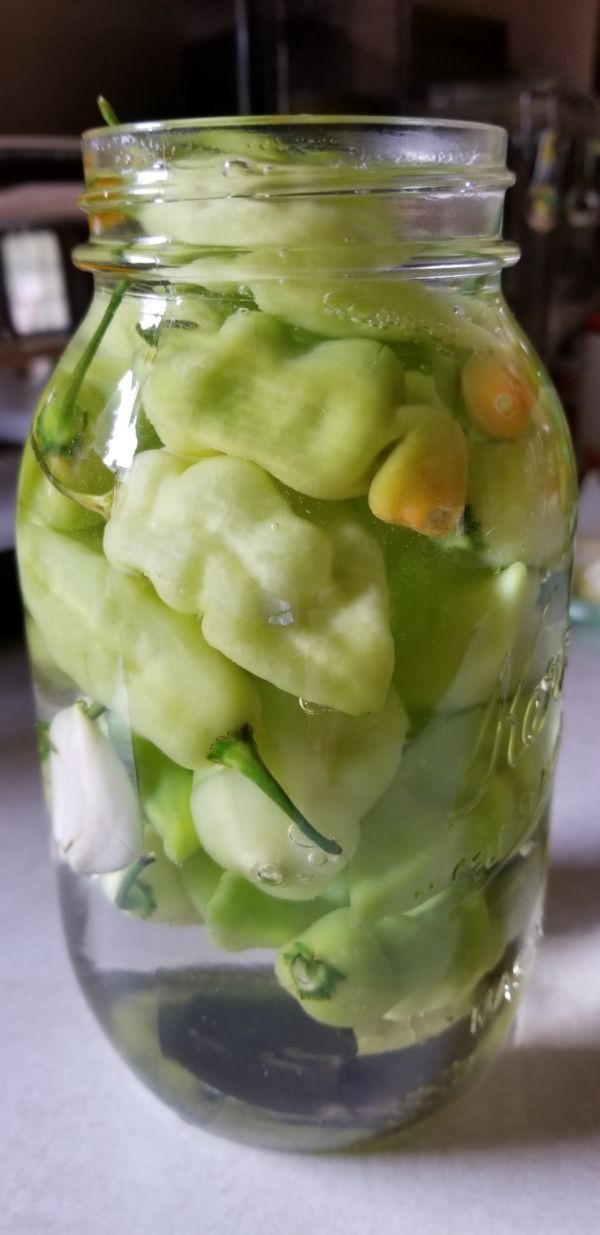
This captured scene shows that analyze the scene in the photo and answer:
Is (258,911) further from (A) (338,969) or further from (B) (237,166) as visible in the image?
(B) (237,166)

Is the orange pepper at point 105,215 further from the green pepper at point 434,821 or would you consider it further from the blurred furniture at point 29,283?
the blurred furniture at point 29,283

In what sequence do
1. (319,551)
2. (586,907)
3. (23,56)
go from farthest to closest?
(23,56), (586,907), (319,551)

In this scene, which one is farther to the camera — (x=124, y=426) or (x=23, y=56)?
(x=23, y=56)

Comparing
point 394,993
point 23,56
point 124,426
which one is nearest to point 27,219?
point 23,56

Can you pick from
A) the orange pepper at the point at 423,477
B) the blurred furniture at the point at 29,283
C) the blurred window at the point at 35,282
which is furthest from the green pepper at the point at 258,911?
the blurred window at the point at 35,282

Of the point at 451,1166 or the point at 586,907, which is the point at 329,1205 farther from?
the point at 586,907

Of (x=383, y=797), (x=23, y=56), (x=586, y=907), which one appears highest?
(x=23, y=56)
